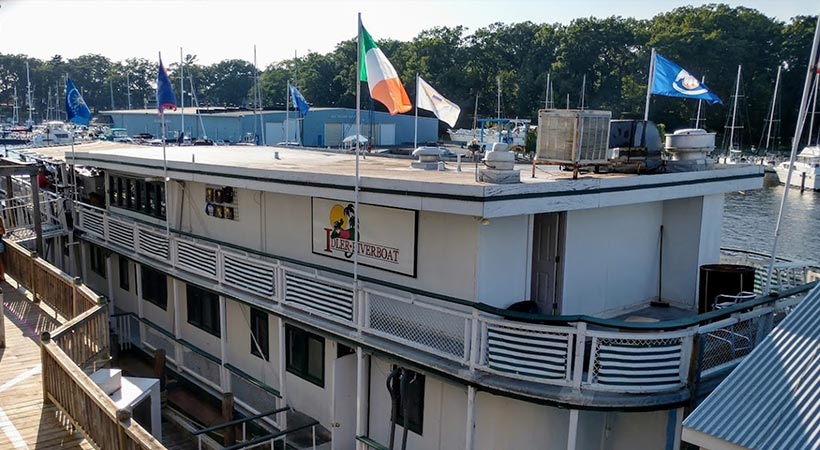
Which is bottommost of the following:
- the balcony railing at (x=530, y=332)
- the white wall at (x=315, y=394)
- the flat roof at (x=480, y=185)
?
the white wall at (x=315, y=394)

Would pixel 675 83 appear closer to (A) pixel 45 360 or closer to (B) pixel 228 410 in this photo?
(B) pixel 228 410

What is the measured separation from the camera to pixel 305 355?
13.1 meters

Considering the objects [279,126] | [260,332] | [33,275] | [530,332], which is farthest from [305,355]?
[279,126]

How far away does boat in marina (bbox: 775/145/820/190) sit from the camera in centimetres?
6569

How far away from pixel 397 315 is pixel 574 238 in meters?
3.36

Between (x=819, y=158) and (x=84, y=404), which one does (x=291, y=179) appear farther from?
(x=819, y=158)

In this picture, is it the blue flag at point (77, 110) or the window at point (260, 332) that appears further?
the blue flag at point (77, 110)

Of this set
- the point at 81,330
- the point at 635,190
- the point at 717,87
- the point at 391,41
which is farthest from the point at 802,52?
the point at 81,330

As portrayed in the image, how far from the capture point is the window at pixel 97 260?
20.8m

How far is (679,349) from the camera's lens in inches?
347

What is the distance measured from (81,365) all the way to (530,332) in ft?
25.9

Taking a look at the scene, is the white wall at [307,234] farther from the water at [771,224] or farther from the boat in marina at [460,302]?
the water at [771,224]

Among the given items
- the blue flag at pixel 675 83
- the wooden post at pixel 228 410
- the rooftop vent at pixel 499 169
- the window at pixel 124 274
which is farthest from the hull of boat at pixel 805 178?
the wooden post at pixel 228 410

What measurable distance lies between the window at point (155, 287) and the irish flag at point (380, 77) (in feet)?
30.3
